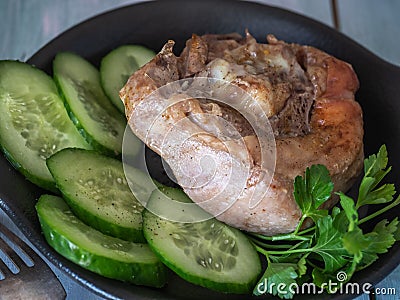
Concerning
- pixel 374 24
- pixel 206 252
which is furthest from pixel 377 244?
pixel 374 24

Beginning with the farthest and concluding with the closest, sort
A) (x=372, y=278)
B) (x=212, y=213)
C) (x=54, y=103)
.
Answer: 1. (x=54, y=103)
2. (x=212, y=213)
3. (x=372, y=278)

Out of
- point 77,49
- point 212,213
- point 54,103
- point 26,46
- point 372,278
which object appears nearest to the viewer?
point 372,278

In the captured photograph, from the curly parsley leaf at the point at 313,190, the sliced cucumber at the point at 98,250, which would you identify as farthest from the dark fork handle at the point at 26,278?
the curly parsley leaf at the point at 313,190

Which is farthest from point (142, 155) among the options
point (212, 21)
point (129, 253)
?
point (212, 21)

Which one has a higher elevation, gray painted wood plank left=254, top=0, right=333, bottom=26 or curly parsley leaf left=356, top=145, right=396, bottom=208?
gray painted wood plank left=254, top=0, right=333, bottom=26

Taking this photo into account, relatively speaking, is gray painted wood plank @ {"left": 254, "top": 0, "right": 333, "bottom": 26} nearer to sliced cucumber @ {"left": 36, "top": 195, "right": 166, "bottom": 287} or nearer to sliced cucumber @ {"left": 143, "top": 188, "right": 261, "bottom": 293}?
sliced cucumber @ {"left": 143, "top": 188, "right": 261, "bottom": 293}

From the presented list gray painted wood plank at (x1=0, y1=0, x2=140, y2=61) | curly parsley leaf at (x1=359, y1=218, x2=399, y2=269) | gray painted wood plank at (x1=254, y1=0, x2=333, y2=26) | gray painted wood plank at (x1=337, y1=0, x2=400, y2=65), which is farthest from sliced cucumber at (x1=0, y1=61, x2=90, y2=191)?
gray painted wood plank at (x1=337, y1=0, x2=400, y2=65)

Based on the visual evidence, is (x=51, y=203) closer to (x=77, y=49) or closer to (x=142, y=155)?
(x=142, y=155)
